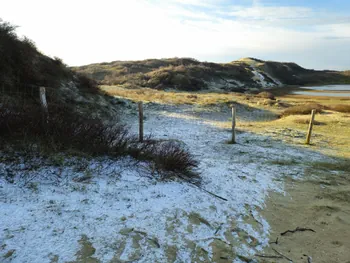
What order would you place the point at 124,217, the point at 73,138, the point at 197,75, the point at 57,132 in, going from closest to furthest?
the point at 124,217
the point at 57,132
the point at 73,138
the point at 197,75

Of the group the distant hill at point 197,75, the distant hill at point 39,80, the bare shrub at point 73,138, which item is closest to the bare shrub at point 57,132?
the bare shrub at point 73,138

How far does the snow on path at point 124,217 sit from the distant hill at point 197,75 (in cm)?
2895

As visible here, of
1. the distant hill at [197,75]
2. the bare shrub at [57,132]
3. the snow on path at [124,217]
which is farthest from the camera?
the distant hill at [197,75]

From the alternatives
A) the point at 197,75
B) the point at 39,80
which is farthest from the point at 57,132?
the point at 197,75

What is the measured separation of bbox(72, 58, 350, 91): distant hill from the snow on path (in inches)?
1140

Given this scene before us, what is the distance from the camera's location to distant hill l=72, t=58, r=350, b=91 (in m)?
39.4

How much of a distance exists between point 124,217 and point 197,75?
1738 inches

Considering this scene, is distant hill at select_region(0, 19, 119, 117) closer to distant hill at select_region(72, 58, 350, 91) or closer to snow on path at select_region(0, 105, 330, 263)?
snow on path at select_region(0, 105, 330, 263)

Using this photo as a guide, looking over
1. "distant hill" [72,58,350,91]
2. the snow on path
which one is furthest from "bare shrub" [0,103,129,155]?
"distant hill" [72,58,350,91]

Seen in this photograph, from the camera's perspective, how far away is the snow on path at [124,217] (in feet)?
11.0

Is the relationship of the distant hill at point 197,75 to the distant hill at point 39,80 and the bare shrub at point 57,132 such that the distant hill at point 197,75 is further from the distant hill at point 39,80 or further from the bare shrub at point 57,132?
the bare shrub at point 57,132

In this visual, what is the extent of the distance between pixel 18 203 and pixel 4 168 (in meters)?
1.02

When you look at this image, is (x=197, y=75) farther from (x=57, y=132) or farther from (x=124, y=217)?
(x=124, y=217)

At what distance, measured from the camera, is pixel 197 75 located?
152 feet
